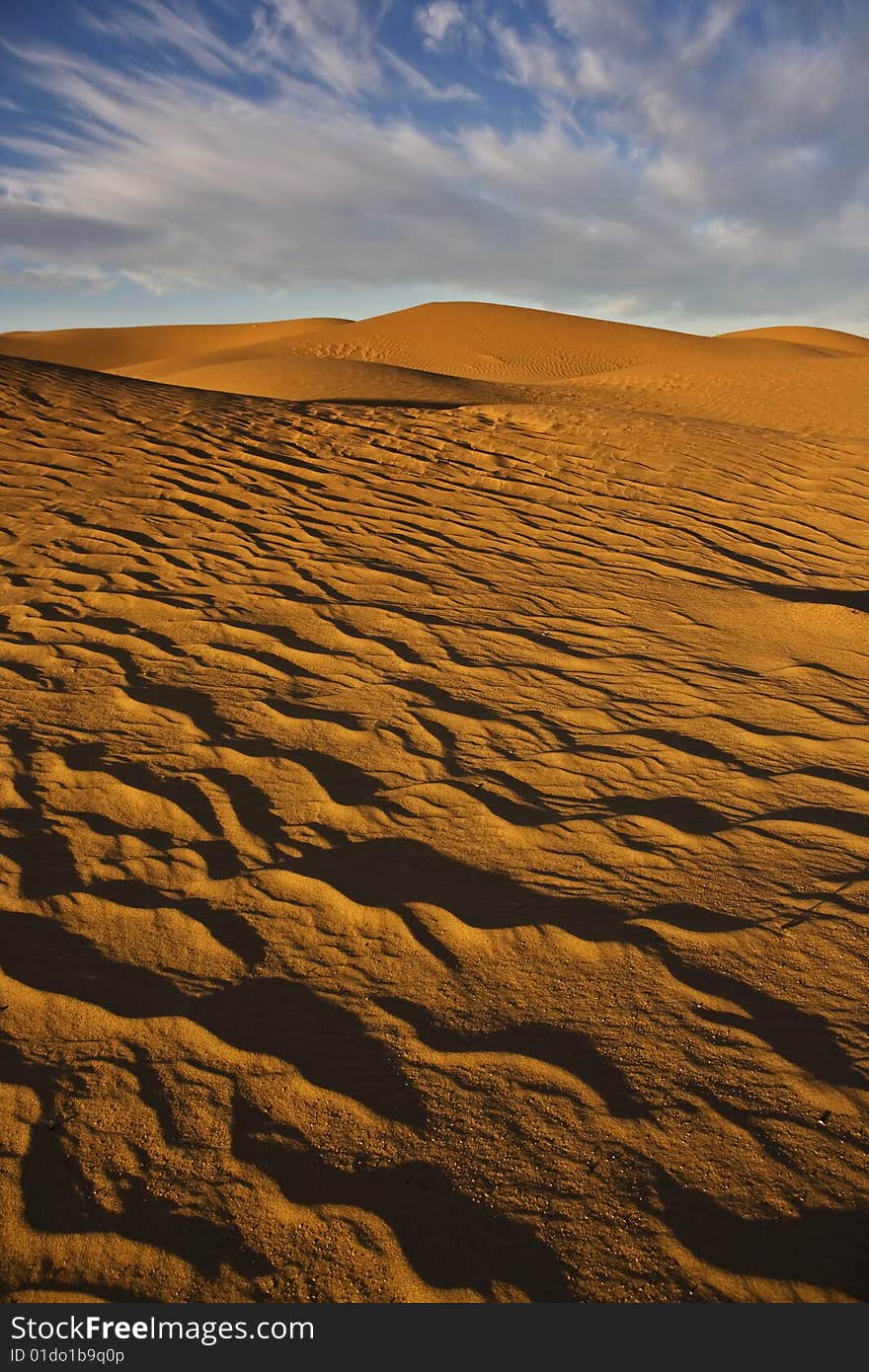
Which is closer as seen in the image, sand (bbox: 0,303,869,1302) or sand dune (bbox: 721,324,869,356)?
sand (bbox: 0,303,869,1302)

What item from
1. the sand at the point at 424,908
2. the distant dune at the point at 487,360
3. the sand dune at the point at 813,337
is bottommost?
the sand at the point at 424,908

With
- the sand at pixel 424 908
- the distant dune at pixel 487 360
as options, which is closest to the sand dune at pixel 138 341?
the distant dune at pixel 487 360

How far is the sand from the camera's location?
1944 mm

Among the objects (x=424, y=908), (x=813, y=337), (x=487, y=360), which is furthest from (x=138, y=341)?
(x=424, y=908)

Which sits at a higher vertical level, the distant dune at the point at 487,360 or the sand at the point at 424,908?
the distant dune at the point at 487,360

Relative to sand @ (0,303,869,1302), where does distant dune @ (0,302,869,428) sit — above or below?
above

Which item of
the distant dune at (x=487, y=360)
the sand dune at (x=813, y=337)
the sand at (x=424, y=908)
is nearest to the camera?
the sand at (x=424, y=908)

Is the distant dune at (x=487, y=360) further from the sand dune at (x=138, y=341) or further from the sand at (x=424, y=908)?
the sand at (x=424, y=908)

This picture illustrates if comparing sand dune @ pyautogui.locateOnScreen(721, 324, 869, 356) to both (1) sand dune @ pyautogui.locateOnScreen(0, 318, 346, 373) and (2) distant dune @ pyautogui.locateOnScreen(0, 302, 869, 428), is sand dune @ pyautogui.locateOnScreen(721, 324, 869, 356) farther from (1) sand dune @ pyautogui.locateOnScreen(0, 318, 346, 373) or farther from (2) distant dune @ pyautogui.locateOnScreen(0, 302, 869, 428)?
(1) sand dune @ pyautogui.locateOnScreen(0, 318, 346, 373)

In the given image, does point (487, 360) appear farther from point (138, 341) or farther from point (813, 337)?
point (138, 341)

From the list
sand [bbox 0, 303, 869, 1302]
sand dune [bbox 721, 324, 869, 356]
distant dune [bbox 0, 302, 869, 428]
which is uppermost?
sand dune [bbox 721, 324, 869, 356]

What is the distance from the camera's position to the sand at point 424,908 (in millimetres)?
1944

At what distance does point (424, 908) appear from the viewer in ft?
9.55

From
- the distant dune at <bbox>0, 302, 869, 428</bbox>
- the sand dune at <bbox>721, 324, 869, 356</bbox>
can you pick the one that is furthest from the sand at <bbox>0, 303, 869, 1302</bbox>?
the sand dune at <bbox>721, 324, 869, 356</bbox>
